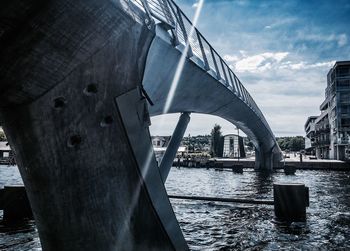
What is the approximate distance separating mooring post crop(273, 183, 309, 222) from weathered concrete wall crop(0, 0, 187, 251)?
934 centimetres

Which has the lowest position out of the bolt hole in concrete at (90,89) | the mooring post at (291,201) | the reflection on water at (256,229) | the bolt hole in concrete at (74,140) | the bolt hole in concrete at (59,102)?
the reflection on water at (256,229)

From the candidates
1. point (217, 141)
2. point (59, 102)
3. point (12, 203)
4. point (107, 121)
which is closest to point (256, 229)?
point (107, 121)

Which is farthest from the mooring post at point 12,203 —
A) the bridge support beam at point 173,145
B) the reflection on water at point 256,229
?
the reflection on water at point 256,229

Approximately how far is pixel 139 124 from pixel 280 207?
33.6ft

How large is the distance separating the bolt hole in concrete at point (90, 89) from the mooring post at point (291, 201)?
34.4ft

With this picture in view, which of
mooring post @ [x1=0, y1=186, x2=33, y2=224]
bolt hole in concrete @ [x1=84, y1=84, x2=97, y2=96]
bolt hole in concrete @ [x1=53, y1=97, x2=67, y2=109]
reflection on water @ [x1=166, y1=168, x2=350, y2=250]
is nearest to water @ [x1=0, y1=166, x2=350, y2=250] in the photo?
reflection on water @ [x1=166, y1=168, x2=350, y2=250]

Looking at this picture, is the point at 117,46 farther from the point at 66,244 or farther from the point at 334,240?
the point at 334,240

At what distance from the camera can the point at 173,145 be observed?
1350 cm

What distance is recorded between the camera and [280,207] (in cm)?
1242

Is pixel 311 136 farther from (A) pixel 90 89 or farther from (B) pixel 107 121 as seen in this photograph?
(A) pixel 90 89

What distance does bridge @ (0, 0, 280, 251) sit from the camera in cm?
350

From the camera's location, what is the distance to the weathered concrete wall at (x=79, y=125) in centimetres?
360

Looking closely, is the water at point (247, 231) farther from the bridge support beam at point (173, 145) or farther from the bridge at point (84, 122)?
the bridge at point (84, 122)

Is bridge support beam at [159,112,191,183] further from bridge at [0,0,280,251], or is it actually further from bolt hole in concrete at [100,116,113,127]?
bolt hole in concrete at [100,116,113,127]
